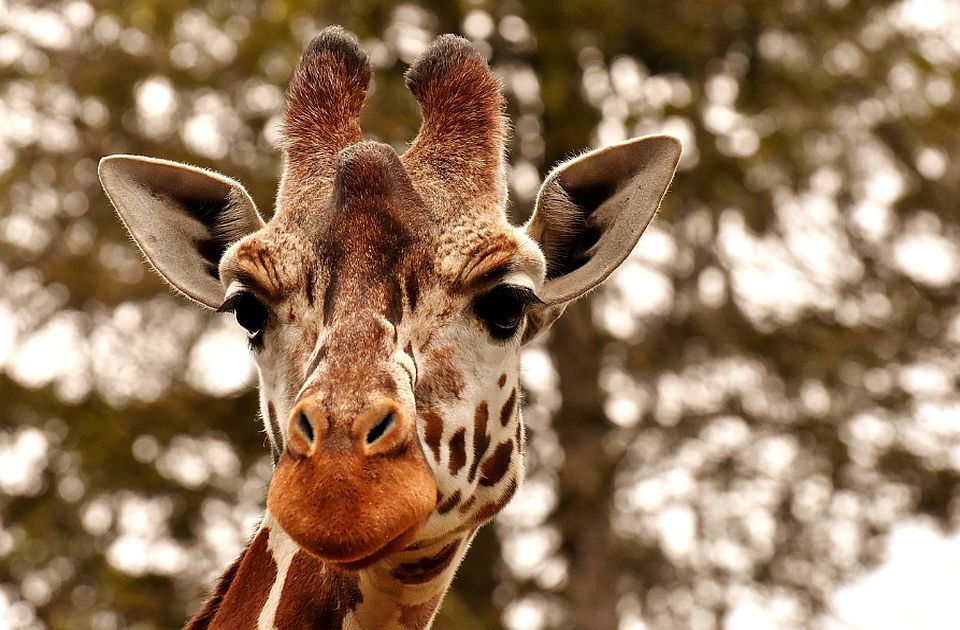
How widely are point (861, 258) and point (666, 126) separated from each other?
10.6 ft

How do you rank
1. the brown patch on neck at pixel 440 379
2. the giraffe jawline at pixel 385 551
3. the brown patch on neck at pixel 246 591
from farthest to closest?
the brown patch on neck at pixel 246 591 → the brown patch on neck at pixel 440 379 → the giraffe jawline at pixel 385 551

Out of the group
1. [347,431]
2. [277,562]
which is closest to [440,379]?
[347,431]

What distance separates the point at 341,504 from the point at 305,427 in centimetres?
30

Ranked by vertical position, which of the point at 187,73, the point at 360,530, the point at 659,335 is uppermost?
the point at 360,530

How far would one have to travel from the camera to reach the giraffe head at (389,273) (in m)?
4.50

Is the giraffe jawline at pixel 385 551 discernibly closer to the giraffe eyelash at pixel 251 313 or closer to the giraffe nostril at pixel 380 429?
the giraffe nostril at pixel 380 429

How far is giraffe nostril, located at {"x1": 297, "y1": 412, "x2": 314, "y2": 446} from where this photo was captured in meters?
4.48

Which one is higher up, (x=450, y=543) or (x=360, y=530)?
(x=360, y=530)

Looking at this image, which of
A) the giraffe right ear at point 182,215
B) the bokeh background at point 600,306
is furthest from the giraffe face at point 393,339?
the bokeh background at point 600,306

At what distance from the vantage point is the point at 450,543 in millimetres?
5348

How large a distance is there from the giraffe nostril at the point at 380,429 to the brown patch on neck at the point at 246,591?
4.14ft

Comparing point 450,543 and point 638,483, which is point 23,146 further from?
point 450,543

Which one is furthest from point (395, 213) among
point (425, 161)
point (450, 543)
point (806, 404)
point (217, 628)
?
point (806, 404)

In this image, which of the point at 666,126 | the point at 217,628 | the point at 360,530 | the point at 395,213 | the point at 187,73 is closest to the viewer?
the point at 360,530
